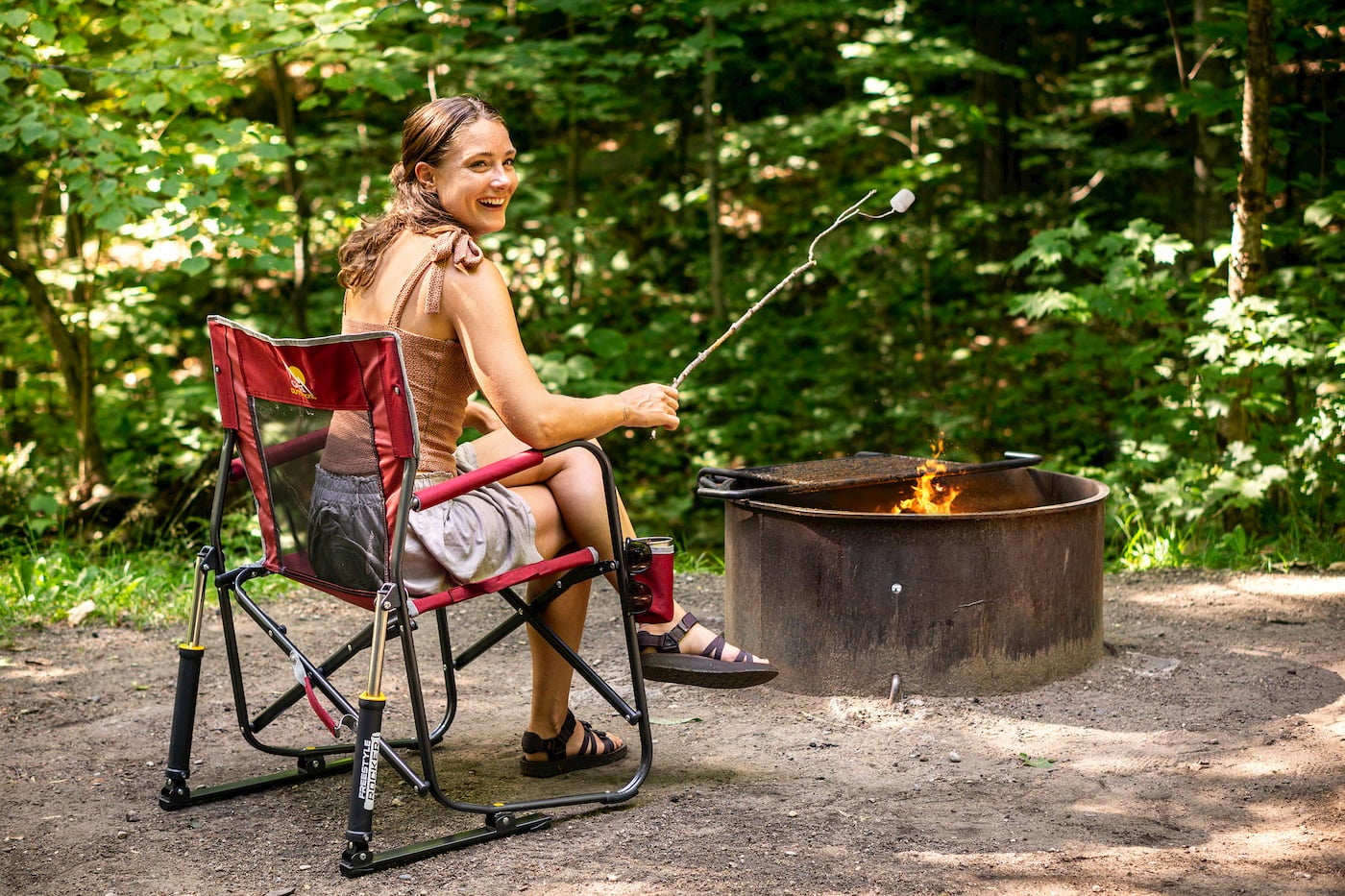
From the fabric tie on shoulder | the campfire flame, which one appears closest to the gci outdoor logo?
the fabric tie on shoulder

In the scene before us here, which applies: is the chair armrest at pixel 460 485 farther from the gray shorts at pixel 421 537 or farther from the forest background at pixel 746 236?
the forest background at pixel 746 236

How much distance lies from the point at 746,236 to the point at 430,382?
301 inches

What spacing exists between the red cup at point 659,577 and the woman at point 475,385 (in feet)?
0.36

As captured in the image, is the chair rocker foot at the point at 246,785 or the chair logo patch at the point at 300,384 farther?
the chair rocker foot at the point at 246,785

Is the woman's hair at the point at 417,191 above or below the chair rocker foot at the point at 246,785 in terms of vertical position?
above

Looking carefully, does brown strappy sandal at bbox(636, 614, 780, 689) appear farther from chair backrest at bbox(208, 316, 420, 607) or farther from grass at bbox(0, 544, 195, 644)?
grass at bbox(0, 544, 195, 644)

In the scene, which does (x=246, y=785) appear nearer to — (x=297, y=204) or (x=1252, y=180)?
(x=1252, y=180)

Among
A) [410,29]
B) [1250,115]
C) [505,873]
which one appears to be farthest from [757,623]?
[410,29]

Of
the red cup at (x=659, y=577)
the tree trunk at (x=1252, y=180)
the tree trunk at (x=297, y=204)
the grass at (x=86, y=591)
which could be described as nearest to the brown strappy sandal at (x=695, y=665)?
the red cup at (x=659, y=577)

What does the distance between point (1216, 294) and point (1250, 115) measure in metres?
1.21

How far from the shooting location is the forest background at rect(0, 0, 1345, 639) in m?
5.72

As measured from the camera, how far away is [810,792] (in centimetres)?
301

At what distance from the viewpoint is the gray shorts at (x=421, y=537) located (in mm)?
2629

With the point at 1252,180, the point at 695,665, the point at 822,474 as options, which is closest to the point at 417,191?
the point at 695,665
